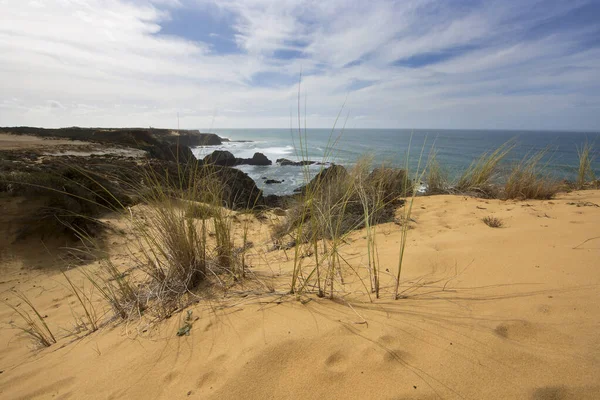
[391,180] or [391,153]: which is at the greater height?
[391,153]

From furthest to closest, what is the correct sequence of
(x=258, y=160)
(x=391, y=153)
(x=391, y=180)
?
(x=258, y=160) < (x=391, y=153) < (x=391, y=180)

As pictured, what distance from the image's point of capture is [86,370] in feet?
4.42

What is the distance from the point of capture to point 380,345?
1173mm

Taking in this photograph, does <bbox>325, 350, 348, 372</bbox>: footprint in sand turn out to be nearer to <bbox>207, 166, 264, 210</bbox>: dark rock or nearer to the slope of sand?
the slope of sand

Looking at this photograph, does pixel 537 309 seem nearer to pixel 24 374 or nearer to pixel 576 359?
pixel 576 359

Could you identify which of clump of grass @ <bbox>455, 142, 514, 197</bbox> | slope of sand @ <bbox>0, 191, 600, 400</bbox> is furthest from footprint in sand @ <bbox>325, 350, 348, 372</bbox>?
clump of grass @ <bbox>455, 142, 514, 197</bbox>

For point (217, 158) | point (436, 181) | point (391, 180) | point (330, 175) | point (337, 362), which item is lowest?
point (337, 362)

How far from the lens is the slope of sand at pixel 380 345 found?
3.25 feet

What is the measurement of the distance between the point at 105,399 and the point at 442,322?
1.56 metres

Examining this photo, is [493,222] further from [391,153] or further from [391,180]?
[391,153]

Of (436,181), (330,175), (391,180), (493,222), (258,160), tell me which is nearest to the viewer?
(493,222)

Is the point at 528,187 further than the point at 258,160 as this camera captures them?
No

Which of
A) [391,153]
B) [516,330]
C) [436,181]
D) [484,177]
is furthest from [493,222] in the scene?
[391,153]

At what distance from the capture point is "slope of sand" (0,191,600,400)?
992 millimetres
